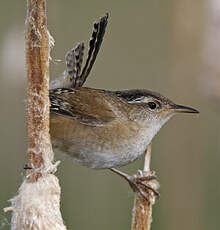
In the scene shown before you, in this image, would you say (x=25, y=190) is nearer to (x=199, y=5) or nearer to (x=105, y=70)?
(x=199, y=5)

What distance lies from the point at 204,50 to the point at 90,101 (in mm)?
857

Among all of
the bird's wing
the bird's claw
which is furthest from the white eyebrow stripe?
the bird's claw

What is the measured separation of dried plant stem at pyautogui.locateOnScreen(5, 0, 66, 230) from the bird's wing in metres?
1.00

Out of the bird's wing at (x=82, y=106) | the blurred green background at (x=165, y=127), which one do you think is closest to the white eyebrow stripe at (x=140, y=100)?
the bird's wing at (x=82, y=106)

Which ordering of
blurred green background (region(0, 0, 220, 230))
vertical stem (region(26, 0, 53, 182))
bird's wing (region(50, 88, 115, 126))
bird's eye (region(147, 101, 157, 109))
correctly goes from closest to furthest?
vertical stem (region(26, 0, 53, 182)) → bird's wing (region(50, 88, 115, 126)) → bird's eye (region(147, 101, 157, 109)) → blurred green background (region(0, 0, 220, 230))

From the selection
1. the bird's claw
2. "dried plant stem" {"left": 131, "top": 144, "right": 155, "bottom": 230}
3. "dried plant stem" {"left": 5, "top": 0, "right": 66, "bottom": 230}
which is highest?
"dried plant stem" {"left": 5, "top": 0, "right": 66, "bottom": 230}

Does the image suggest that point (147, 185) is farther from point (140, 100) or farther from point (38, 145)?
point (140, 100)

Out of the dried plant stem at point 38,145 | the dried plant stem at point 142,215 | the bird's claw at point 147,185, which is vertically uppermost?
the dried plant stem at point 38,145

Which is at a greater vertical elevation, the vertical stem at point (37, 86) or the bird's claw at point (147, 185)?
the vertical stem at point (37, 86)

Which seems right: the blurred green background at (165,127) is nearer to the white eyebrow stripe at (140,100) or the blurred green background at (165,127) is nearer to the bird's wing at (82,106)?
the bird's wing at (82,106)

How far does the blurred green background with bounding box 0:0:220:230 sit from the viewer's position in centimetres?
309

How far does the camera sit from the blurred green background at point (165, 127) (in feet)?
10.1

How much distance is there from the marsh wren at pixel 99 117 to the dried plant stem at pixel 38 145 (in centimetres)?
89

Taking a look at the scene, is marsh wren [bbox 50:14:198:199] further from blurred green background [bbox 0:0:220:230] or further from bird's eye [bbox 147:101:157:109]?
blurred green background [bbox 0:0:220:230]
